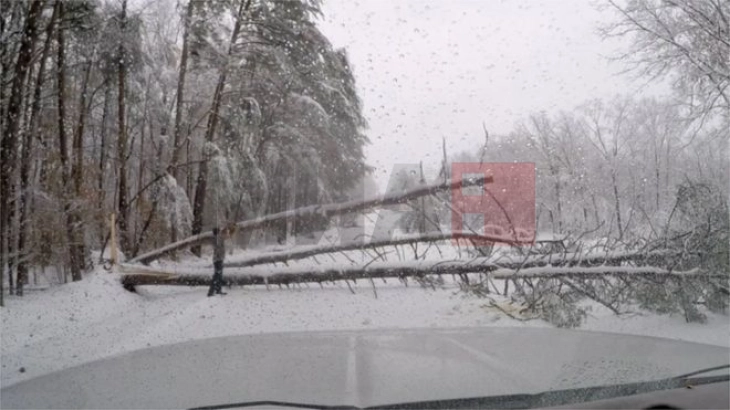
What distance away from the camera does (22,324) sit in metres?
8.36

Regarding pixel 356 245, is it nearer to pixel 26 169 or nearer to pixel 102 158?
pixel 102 158

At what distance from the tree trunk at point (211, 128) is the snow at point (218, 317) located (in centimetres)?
189

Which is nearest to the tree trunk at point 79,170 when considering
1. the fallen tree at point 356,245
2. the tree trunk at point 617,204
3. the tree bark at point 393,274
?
the tree bark at point 393,274

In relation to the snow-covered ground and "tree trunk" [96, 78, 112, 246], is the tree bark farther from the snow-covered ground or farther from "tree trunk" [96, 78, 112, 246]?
"tree trunk" [96, 78, 112, 246]

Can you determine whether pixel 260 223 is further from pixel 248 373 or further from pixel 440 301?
pixel 248 373

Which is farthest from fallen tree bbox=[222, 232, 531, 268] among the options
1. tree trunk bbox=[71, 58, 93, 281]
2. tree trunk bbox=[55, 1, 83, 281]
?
tree trunk bbox=[55, 1, 83, 281]

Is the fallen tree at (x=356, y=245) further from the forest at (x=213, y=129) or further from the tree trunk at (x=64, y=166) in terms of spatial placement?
the tree trunk at (x=64, y=166)

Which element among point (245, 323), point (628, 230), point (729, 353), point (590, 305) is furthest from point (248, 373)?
point (628, 230)

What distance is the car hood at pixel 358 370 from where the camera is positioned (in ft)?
10.1

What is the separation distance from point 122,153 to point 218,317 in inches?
232

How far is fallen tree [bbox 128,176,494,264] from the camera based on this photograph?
27.2 ft

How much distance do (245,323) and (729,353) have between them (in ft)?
17.6

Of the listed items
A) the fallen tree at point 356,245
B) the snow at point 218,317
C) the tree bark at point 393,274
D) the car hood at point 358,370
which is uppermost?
the fallen tree at point 356,245

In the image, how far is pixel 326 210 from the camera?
945 cm
